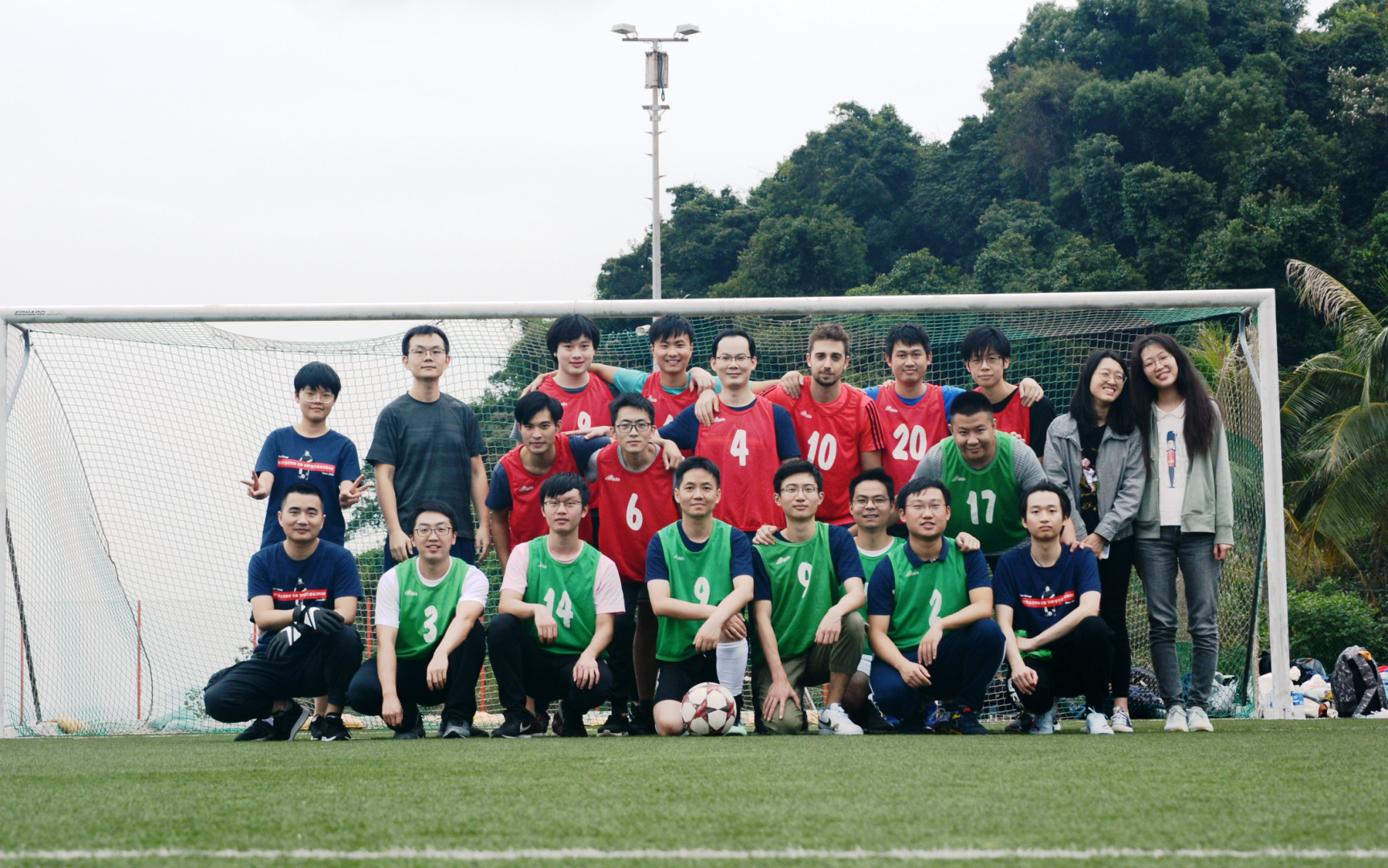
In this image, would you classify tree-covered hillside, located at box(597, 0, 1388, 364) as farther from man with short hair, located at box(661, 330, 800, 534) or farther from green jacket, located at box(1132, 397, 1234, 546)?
man with short hair, located at box(661, 330, 800, 534)

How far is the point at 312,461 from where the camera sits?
6.14 meters

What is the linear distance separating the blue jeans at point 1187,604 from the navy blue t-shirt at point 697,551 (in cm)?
177

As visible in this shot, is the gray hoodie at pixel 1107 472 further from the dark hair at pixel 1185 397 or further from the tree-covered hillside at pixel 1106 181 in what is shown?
the tree-covered hillside at pixel 1106 181

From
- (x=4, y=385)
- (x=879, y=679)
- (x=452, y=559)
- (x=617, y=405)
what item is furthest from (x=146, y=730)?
(x=879, y=679)

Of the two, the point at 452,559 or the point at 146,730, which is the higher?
the point at 452,559

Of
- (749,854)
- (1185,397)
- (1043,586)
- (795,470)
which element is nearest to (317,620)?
(795,470)

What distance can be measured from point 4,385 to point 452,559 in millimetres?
3143

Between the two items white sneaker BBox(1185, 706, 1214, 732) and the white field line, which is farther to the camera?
white sneaker BBox(1185, 706, 1214, 732)

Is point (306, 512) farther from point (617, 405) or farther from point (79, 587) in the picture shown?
point (79, 587)

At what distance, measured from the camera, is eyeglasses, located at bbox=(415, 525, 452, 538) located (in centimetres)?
560

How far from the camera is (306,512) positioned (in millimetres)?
5672

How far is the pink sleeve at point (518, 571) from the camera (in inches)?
222

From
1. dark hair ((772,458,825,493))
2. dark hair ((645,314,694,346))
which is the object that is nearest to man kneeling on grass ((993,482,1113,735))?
dark hair ((772,458,825,493))

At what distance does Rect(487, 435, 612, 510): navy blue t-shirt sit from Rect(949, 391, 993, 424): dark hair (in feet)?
5.39
